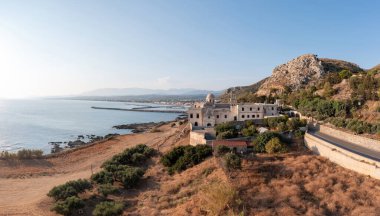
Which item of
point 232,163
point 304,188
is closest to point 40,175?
point 232,163

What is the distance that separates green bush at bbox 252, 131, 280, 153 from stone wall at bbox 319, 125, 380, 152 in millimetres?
7275

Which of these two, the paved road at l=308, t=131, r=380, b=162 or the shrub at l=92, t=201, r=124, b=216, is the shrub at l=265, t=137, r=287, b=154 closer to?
the paved road at l=308, t=131, r=380, b=162

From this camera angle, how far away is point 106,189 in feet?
88.0

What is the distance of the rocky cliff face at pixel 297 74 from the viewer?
280ft

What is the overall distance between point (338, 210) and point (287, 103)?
155 feet

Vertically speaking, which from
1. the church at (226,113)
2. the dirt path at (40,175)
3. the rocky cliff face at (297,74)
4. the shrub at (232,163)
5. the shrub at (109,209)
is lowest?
the dirt path at (40,175)

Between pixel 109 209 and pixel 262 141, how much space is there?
1729cm

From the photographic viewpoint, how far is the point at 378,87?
4819 cm

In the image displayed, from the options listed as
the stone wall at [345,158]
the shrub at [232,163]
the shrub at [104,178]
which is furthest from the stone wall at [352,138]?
the shrub at [104,178]

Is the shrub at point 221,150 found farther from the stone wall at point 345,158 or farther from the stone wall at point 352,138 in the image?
the stone wall at point 352,138

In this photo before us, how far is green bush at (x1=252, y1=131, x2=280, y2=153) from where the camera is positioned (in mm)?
30656

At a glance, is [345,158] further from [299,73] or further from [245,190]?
[299,73]

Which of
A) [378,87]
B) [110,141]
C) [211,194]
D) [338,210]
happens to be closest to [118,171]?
[211,194]

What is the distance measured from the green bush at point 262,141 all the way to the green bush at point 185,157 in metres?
5.08
